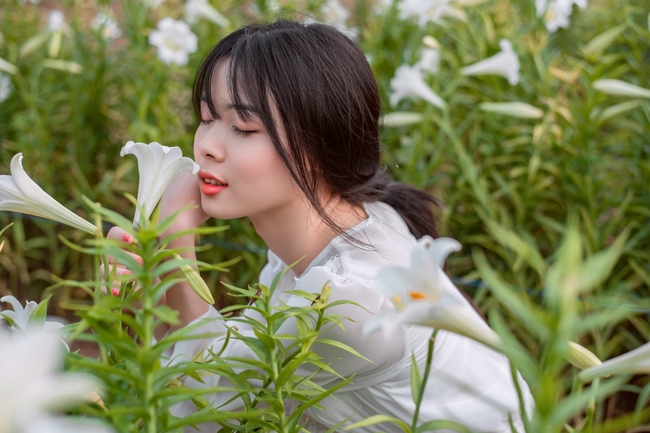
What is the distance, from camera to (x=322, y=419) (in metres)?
1.02

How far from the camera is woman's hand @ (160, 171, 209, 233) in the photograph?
107 centimetres

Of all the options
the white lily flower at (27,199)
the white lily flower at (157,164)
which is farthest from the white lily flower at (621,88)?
the white lily flower at (27,199)

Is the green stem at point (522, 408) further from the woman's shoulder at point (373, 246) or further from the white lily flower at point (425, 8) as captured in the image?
the white lily flower at point (425, 8)

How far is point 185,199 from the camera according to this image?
107 cm

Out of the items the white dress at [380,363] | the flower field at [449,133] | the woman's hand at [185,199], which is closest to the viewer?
the white dress at [380,363]

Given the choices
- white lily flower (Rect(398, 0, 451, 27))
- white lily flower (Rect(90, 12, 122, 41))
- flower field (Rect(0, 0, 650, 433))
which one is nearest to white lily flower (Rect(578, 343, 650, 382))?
flower field (Rect(0, 0, 650, 433))

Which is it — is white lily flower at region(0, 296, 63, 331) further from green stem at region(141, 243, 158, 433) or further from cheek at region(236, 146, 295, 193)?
cheek at region(236, 146, 295, 193)

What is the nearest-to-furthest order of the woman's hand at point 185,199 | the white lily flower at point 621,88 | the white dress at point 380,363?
1. the white dress at point 380,363
2. the woman's hand at point 185,199
3. the white lily flower at point 621,88

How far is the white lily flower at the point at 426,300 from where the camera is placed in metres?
0.50

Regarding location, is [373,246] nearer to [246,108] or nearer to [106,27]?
[246,108]

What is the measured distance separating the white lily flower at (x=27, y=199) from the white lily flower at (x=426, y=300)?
0.38 metres

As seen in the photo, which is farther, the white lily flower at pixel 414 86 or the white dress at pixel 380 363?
the white lily flower at pixel 414 86

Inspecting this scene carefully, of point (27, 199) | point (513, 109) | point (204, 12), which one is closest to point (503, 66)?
point (513, 109)

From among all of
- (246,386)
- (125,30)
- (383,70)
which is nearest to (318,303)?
(246,386)
